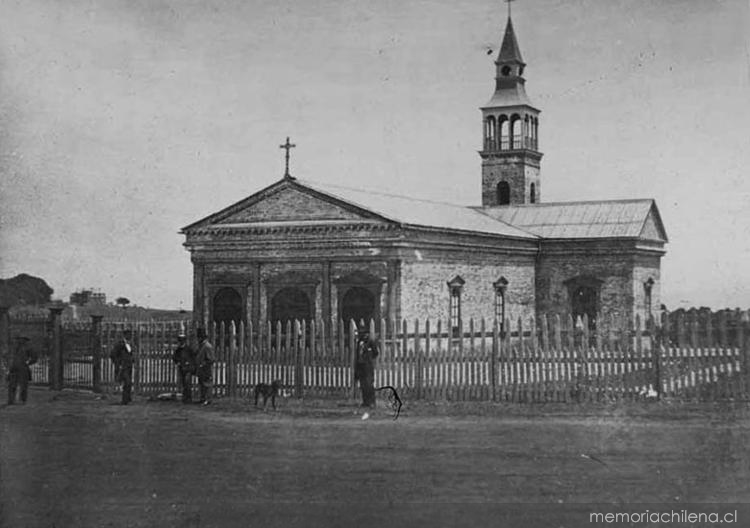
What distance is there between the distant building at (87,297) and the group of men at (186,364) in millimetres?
875

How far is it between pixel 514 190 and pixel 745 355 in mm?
25809

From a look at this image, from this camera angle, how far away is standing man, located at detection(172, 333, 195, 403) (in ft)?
52.7

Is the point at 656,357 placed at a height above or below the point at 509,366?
above

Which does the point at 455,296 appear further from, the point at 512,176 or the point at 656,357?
the point at 656,357

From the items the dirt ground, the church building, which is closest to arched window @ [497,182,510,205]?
the church building

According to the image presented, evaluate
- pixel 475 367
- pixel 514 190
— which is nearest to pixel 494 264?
pixel 514 190

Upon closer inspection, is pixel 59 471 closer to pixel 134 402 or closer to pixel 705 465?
pixel 134 402

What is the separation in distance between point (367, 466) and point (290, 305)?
668 inches

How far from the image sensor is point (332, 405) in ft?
50.7

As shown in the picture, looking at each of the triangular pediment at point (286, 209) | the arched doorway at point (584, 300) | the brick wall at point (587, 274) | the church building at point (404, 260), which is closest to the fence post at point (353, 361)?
the church building at point (404, 260)

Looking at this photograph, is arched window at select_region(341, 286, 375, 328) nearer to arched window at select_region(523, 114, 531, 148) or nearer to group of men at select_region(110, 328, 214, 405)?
group of men at select_region(110, 328, 214, 405)

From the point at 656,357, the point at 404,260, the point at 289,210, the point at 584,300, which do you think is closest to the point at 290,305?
the point at 289,210

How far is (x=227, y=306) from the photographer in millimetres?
28031

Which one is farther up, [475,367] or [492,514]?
[475,367]
